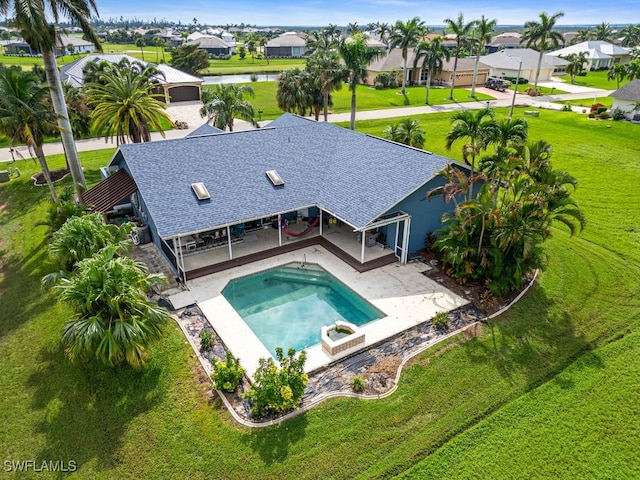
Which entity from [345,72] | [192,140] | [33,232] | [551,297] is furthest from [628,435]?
[345,72]

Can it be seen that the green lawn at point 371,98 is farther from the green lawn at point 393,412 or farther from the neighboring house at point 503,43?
the neighboring house at point 503,43

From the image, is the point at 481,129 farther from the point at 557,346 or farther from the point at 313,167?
the point at 557,346

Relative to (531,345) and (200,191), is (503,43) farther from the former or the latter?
(531,345)

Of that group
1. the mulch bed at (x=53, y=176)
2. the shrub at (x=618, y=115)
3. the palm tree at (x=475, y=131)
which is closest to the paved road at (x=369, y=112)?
the mulch bed at (x=53, y=176)

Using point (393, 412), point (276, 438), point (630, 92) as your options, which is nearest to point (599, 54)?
point (630, 92)

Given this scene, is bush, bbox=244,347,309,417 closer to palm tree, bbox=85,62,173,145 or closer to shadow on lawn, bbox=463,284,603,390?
shadow on lawn, bbox=463,284,603,390

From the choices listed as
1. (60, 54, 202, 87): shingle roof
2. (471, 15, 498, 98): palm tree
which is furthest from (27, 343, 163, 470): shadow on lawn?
(471, 15, 498, 98): palm tree
